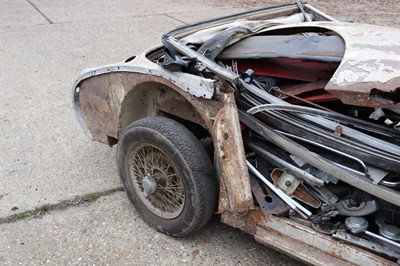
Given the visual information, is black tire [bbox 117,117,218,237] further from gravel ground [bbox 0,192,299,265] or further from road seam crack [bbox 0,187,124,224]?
road seam crack [bbox 0,187,124,224]

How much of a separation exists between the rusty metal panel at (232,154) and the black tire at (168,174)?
0.75ft

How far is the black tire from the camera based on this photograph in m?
2.76

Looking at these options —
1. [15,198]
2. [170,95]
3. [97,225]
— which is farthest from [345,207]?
[15,198]

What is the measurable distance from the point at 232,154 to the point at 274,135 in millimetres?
248

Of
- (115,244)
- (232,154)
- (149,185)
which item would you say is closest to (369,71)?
(232,154)

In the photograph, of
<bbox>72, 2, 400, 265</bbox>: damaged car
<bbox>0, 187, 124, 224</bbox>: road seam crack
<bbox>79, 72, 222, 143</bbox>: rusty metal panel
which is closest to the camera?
<bbox>72, 2, 400, 265</bbox>: damaged car

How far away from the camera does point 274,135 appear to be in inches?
99.5

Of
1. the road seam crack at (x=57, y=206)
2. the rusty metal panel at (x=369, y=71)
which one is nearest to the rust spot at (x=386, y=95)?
the rusty metal panel at (x=369, y=71)

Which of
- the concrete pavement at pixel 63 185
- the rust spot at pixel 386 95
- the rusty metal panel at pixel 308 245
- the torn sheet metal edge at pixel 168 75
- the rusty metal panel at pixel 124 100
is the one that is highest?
the rust spot at pixel 386 95

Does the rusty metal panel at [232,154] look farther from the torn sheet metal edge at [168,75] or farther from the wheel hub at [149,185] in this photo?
the wheel hub at [149,185]

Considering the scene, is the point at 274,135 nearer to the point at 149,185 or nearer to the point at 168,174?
the point at 168,174

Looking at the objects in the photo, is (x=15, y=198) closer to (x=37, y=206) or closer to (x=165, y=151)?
(x=37, y=206)

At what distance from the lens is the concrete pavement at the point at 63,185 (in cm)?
303

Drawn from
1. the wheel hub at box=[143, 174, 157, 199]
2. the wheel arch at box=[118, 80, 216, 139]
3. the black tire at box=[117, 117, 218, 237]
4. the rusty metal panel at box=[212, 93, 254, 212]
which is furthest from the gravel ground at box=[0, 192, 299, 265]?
the wheel arch at box=[118, 80, 216, 139]
